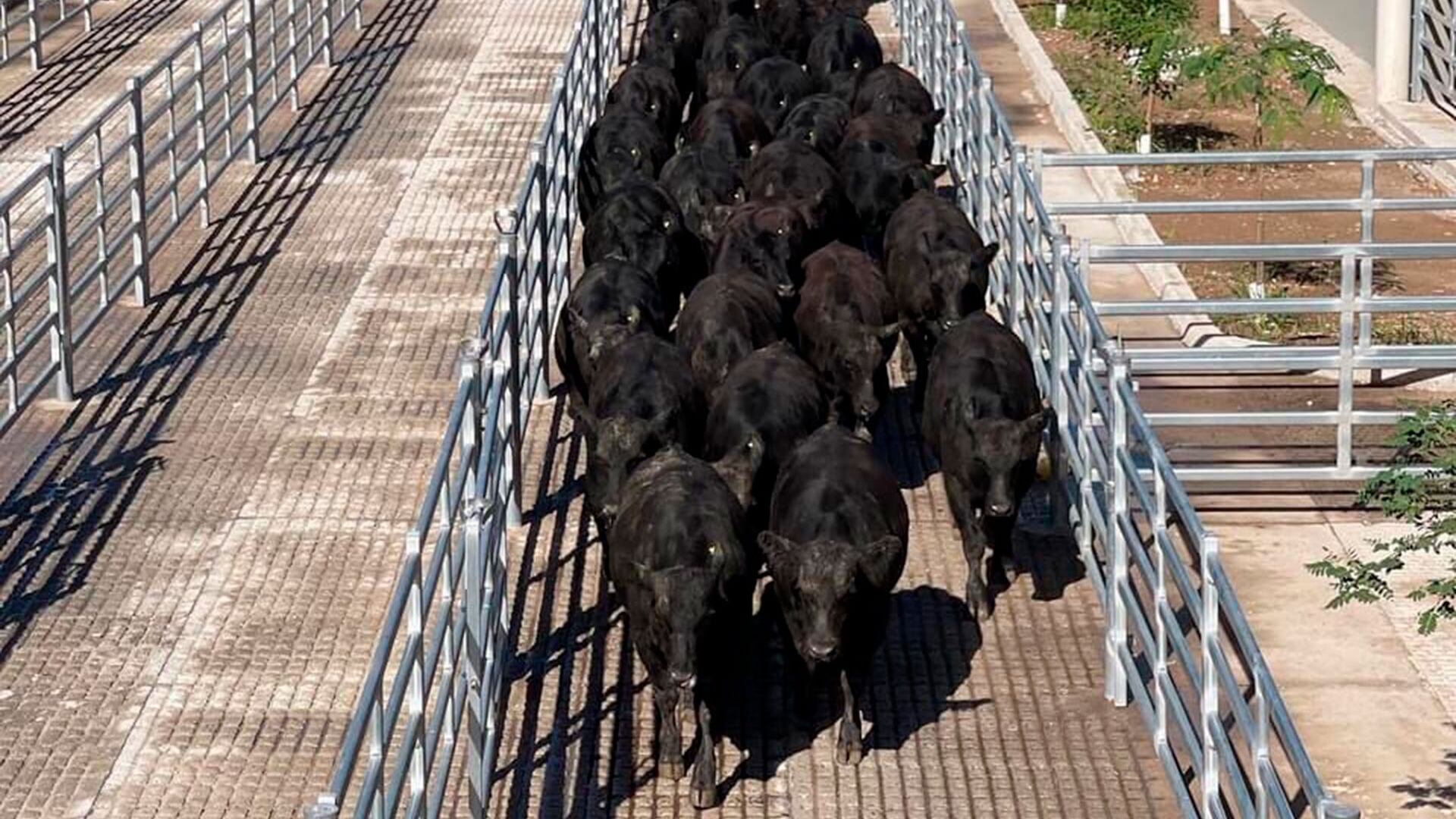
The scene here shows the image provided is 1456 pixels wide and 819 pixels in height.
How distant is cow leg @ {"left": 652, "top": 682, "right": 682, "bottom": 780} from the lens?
10.8 metres

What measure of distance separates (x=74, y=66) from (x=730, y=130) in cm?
990

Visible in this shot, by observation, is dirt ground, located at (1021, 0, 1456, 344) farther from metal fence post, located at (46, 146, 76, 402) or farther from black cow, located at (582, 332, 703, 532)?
metal fence post, located at (46, 146, 76, 402)

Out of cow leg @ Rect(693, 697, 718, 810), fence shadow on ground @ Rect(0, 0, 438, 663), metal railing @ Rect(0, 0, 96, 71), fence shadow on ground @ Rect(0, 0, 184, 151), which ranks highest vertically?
metal railing @ Rect(0, 0, 96, 71)

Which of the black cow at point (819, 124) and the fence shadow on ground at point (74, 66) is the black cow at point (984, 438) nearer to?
the black cow at point (819, 124)

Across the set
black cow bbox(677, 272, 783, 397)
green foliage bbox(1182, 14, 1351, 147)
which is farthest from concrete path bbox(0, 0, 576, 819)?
green foliage bbox(1182, 14, 1351, 147)

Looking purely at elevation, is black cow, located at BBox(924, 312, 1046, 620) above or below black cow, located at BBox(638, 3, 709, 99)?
below

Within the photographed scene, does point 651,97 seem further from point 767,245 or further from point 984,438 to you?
point 984,438

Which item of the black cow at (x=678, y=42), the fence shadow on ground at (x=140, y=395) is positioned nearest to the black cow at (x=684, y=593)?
the fence shadow on ground at (x=140, y=395)

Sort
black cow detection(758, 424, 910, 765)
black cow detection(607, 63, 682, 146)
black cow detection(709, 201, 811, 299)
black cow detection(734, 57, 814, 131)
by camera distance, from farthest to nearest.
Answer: black cow detection(734, 57, 814, 131), black cow detection(607, 63, 682, 146), black cow detection(709, 201, 811, 299), black cow detection(758, 424, 910, 765)

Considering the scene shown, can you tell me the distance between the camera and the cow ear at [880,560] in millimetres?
10812

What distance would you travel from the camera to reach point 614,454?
12477mm

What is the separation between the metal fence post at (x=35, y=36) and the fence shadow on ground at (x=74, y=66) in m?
0.09

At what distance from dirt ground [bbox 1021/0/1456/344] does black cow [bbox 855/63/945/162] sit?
73.6 inches

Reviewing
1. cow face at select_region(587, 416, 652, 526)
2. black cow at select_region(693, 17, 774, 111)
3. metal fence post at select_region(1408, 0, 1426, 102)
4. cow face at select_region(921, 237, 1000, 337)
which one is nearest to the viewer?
cow face at select_region(587, 416, 652, 526)
